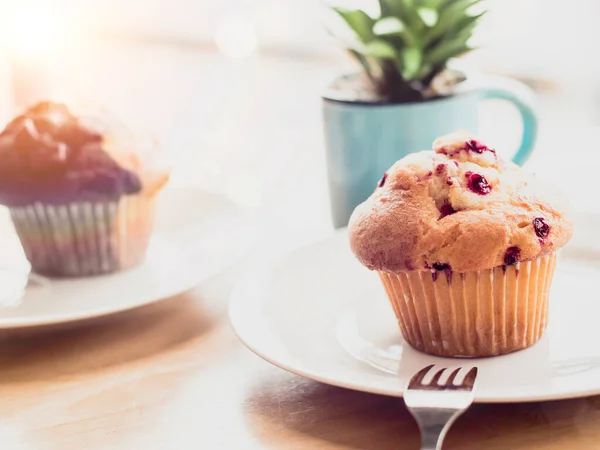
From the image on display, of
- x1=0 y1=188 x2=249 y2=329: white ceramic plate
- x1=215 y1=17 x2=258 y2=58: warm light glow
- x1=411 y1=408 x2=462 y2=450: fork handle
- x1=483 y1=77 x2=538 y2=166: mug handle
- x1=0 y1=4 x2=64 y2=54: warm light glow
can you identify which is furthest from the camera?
x1=0 y1=4 x2=64 y2=54: warm light glow

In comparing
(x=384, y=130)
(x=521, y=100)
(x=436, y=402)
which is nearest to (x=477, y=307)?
(x=436, y=402)

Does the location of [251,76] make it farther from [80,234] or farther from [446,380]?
[446,380]

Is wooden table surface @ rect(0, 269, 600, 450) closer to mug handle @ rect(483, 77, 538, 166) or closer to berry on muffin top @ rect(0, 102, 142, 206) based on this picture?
berry on muffin top @ rect(0, 102, 142, 206)

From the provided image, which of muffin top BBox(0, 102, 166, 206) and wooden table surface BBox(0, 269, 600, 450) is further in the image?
muffin top BBox(0, 102, 166, 206)

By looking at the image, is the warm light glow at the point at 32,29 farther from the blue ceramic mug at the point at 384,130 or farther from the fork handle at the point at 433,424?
the fork handle at the point at 433,424

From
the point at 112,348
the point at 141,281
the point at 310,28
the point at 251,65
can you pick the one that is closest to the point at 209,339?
the point at 112,348

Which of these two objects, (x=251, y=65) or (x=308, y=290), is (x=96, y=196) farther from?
(x=251, y=65)

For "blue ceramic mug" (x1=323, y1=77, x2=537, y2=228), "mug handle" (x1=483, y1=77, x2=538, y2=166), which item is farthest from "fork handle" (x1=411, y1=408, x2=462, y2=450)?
"mug handle" (x1=483, y1=77, x2=538, y2=166)
